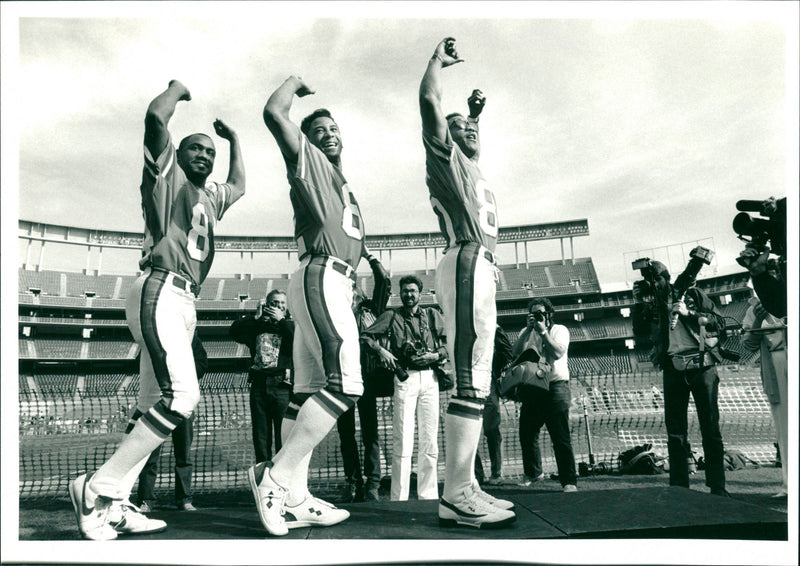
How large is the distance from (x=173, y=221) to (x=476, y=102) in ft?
6.85

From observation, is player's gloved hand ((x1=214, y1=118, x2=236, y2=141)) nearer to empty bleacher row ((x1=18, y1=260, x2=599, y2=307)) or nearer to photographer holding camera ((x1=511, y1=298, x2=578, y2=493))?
photographer holding camera ((x1=511, y1=298, x2=578, y2=493))

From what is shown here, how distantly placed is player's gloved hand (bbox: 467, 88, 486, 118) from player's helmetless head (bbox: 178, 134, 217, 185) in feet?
5.89

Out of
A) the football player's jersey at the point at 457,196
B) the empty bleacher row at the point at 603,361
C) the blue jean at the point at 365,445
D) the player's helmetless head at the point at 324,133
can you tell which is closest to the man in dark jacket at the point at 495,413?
the blue jean at the point at 365,445

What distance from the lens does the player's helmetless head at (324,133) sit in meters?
3.71

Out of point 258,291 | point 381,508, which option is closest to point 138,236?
point 258,291

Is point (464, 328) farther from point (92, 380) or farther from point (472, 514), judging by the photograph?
point (92, 380)

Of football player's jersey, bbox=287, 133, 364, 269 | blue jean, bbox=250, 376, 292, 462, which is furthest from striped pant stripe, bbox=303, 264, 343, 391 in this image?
blue jean, bbox=250, 376, 292, 462

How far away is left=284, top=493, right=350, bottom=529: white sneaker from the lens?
318 cm

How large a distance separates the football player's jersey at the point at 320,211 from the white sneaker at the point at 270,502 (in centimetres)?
130

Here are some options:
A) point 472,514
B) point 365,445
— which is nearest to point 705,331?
point 472,514

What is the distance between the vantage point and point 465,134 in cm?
374

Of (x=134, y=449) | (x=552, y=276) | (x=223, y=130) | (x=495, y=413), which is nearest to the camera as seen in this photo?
(x=134, y=449)

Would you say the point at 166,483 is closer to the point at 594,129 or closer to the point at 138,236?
the point at 594,129

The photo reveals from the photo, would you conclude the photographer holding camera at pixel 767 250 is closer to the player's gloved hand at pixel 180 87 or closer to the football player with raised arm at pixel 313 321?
the football player with raised arm at pixel 313 321
